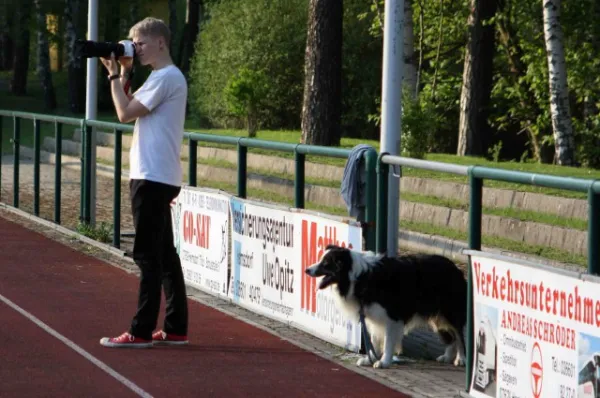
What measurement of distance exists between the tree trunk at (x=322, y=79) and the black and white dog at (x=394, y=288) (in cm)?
1783

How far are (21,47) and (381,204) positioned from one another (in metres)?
50.3

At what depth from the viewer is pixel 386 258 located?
864 cm

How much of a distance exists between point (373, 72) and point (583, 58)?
345 inches

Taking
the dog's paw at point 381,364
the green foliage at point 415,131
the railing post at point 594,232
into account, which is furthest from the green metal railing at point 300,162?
the green foliage at point 415,131

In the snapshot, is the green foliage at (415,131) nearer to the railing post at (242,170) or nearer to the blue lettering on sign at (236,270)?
the railing post at (242,170)

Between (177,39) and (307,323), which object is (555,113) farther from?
(177,39)

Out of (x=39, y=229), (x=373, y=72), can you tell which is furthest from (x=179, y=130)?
(x=373, y=72)

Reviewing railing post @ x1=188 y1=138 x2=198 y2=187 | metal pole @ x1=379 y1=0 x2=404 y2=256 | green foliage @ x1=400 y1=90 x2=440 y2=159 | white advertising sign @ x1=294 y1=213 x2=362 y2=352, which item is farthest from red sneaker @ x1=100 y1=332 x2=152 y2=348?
green foliage @ x1=400 y1=90 x2=440 y2=159

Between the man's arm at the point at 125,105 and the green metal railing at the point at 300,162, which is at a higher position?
the man's arm at the point at 125,105

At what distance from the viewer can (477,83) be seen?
28.3 m

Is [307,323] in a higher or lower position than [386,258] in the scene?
lower

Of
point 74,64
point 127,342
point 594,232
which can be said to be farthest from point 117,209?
point 74,64

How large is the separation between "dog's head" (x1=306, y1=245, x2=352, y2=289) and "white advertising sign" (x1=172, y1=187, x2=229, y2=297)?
294 cm

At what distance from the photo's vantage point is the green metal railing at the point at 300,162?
905cm
